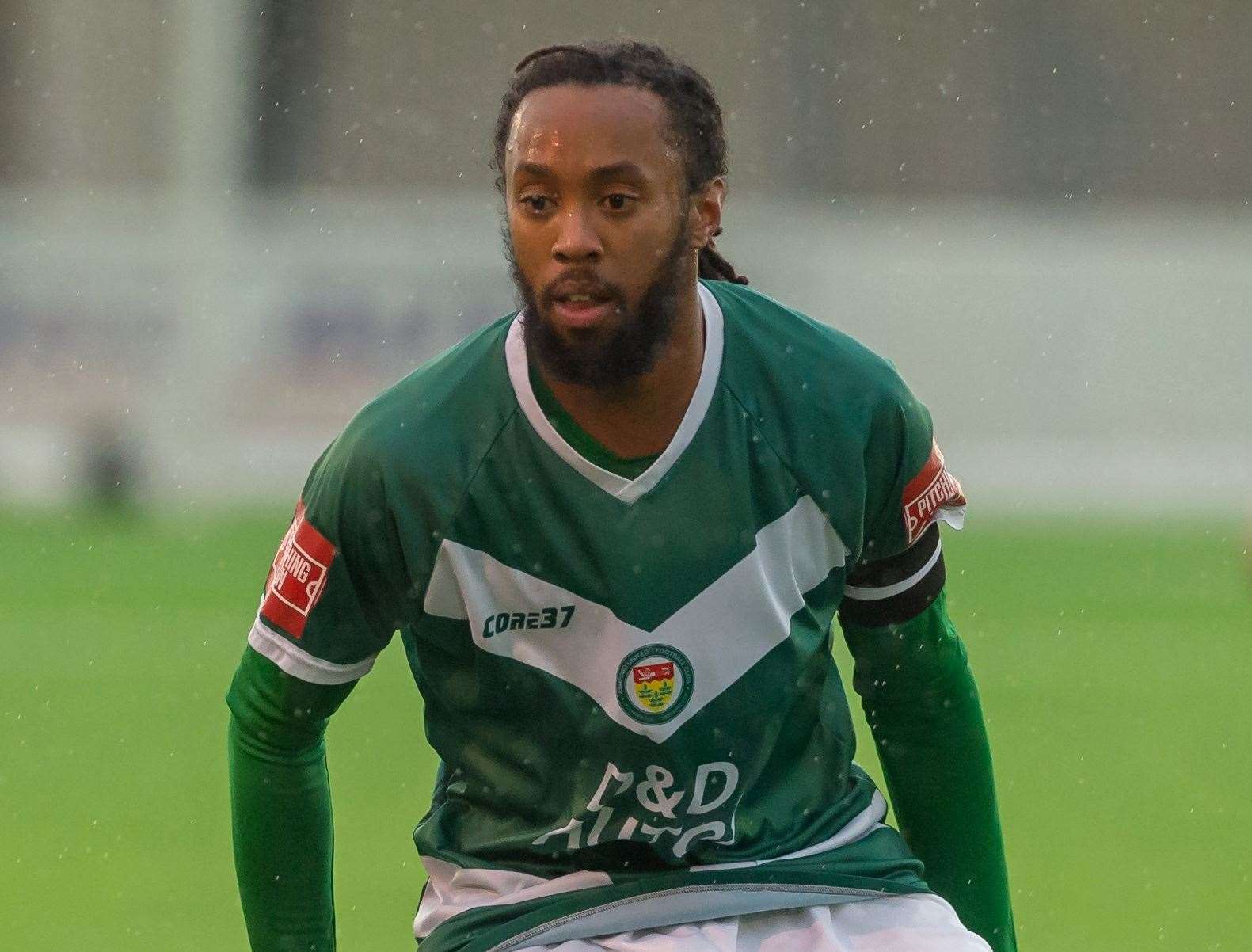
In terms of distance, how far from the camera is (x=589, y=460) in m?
2.70

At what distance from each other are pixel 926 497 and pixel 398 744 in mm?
5531

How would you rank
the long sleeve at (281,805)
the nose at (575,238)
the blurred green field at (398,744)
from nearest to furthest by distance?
the nose at (575,238) → the long sleeve at (281,805) → the blurred green field at (398,744)

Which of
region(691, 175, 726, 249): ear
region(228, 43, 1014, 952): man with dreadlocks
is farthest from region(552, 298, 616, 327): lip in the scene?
region(691, 175, 726, 249): ear

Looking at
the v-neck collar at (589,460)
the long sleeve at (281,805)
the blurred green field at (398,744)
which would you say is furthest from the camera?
the blurred green field at (398,744)

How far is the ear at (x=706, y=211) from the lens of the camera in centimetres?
279

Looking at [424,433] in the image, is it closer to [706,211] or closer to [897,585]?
[706,211]

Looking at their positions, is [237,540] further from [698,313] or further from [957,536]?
[698,313]

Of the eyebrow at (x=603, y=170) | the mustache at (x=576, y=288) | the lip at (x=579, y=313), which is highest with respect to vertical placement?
the eyebrow at (x=603, y=170)

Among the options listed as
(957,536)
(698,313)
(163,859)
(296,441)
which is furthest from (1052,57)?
(698,313)

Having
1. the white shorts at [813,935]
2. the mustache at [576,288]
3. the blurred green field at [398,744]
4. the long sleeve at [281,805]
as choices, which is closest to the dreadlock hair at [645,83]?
the mustache at [576,288]

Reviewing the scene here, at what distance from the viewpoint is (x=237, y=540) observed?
1450cm

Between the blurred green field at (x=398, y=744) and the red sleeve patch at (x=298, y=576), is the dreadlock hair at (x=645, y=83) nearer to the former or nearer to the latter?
the red sleeve patch at (x=298, y=576)

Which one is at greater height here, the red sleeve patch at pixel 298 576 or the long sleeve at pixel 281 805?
the red sleeve patch at pixel 298 576

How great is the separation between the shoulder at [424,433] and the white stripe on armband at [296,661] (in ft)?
0.67
